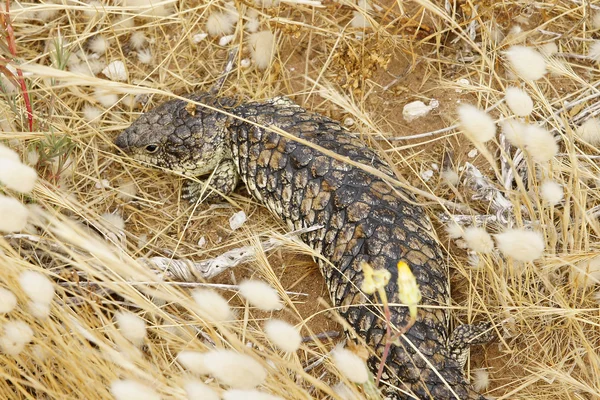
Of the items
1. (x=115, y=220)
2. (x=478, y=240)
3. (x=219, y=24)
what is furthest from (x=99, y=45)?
(x=478, y=240)

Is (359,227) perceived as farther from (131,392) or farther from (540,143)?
(131,392)

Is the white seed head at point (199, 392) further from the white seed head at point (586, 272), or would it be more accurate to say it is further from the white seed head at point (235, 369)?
the white seed head at point (586, 272)

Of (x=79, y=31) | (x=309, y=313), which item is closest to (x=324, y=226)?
A: (x=309, y=313)

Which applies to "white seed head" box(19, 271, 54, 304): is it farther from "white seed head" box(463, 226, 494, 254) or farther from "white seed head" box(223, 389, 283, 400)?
"white seed head" box(463, 226, 494, 254)

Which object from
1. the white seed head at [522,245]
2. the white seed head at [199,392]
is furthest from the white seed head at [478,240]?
the white seed head at [199,392]

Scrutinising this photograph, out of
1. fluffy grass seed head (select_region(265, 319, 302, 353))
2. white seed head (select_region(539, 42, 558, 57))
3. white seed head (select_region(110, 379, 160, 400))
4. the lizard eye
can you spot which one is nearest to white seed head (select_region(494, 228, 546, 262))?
fluffy grass seed head (select_region(265, 319, 302, 353))
